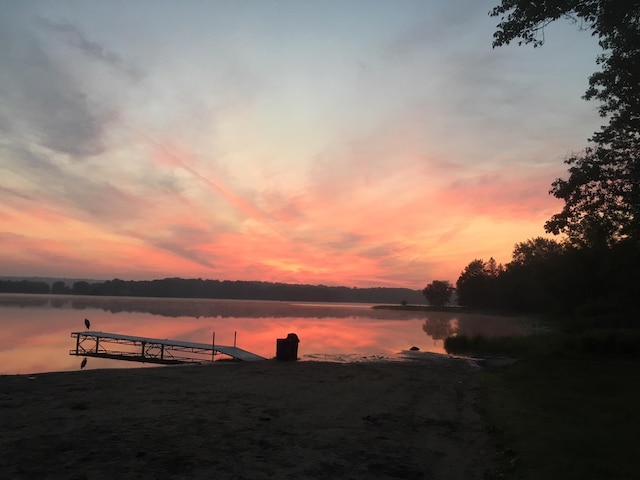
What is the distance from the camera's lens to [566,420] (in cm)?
941

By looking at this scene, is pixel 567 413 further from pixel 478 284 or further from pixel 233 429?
pixel 478 284

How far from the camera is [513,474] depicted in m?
6.58

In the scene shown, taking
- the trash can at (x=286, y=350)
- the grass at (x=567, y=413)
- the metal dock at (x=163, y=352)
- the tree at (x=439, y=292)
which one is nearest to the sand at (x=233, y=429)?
the grass at (x=567, y=413)

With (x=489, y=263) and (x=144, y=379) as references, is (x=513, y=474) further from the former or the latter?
(x=489, y=263)

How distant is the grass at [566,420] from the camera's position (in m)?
6.61

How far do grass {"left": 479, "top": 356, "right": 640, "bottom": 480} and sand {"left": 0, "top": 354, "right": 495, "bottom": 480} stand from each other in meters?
0.54

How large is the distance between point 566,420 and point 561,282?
58258 millimetres

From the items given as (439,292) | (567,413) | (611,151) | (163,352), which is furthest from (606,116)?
(439,292)

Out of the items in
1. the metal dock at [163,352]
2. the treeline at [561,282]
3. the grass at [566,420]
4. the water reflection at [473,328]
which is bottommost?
the metal dock at [163,352]

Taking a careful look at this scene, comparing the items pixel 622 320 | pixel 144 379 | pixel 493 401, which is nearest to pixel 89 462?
pixel 144 379

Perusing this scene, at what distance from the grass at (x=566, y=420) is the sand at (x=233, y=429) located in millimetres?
544

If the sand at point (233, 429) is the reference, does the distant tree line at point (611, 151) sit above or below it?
above

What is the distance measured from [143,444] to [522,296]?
368 ft

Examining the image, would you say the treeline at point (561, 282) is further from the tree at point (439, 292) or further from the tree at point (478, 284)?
the tree at point (439, 292)
